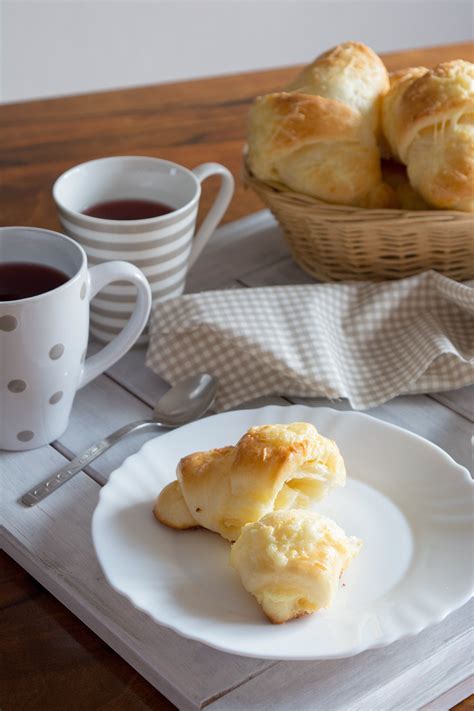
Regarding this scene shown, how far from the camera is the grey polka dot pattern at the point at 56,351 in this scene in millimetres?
886

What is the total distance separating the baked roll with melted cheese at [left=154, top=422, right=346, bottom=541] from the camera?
2.49ft

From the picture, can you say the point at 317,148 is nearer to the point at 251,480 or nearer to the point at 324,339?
the point at 324,339

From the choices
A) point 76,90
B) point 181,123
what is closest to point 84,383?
point 181,123

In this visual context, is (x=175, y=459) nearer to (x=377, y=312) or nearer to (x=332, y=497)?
(x=332, y=497)

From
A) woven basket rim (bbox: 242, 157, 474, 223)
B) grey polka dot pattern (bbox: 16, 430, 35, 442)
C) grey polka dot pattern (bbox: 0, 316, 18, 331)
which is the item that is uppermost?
grey polka dot pattern (bbox: 0, 316, 18, 331)

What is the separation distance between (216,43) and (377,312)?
89.1 inches

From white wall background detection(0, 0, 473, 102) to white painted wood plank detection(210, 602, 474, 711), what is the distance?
97.9 inches

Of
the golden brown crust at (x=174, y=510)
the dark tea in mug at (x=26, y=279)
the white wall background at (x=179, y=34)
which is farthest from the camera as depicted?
the white wall background at (x=179, y=34)

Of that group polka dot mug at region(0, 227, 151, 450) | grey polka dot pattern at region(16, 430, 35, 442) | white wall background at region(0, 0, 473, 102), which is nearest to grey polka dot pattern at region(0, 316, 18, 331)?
polka dot mug at region(0, 227, 151, 450)

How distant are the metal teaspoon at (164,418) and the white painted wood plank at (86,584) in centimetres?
1

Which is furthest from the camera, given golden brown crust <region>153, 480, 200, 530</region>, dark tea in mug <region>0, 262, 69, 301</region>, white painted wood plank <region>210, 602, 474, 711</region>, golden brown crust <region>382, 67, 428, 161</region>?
golden brown crust <region>382, 67, 428, 161</region>

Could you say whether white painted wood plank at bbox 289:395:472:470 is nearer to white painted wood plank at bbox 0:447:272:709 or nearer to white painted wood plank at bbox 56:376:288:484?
white painted wood plank at bbox 56:376:288:484

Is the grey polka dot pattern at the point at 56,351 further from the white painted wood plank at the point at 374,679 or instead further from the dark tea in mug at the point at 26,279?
the white painted wood plank at the point at 374,679

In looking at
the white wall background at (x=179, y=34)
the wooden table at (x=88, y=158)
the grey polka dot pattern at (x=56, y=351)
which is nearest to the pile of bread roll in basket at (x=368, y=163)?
the wooden table at (x=88, y=158)
